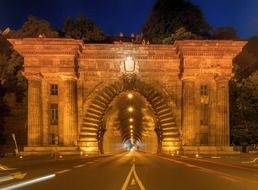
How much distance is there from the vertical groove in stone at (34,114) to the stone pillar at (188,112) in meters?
18.1

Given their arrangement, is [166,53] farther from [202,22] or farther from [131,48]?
[202,22]

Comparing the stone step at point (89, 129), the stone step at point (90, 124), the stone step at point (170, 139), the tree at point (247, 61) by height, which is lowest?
the stone step at point (170, 139)

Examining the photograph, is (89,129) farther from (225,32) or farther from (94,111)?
(225,32)

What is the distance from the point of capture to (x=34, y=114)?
67.9 metres

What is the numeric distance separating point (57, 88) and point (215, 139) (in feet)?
69.0

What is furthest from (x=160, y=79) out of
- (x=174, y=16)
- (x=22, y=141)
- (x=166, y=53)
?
A: (x=174, y=16)

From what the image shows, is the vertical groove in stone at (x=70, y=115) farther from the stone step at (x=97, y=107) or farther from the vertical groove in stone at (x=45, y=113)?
the stone step at (x=97, y=107)

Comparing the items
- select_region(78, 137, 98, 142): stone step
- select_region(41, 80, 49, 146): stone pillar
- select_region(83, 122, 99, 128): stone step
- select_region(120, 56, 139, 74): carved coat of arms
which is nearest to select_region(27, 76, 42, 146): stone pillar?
select_region(41, 80, 49, 146): stone pillar

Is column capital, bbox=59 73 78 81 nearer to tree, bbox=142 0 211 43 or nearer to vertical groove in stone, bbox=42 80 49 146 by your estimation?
vertical groove in stone, bbox=42 80 49 146

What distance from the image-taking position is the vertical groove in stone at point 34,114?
6762cm

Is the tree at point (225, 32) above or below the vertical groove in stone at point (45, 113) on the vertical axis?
above

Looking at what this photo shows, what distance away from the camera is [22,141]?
9044 centimetres

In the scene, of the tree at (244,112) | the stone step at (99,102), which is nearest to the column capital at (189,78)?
the stone step at (99,102)

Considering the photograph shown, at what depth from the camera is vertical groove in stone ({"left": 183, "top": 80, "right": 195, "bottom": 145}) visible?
69.2 metres
